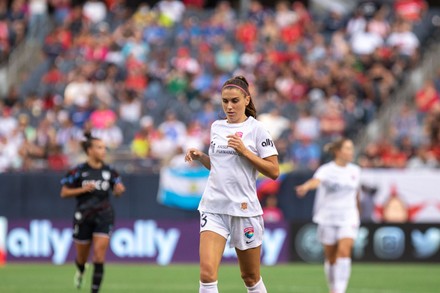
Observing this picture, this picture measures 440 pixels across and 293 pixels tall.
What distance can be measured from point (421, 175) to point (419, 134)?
126cm

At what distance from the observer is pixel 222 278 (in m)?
19.4

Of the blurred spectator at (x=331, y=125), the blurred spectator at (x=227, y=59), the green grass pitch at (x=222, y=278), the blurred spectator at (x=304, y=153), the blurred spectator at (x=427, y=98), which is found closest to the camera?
the green grass pitch at (x=222, y=278)

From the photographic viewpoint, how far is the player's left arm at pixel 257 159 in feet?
34.6

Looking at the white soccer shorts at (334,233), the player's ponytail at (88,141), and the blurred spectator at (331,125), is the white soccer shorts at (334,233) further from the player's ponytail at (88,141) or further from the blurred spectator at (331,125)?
the blurred spectator at (331,125)

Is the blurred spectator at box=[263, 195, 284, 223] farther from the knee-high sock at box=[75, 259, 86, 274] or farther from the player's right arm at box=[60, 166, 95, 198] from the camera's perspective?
the player's right arm at box=[60, 166, 95, 198]

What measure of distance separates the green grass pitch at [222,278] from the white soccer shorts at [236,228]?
6011mm

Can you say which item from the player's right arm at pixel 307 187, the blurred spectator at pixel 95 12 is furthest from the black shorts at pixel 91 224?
the blurred spectator at pixel 95 12

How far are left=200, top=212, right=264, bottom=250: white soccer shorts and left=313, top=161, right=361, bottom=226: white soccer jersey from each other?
15.8 ft

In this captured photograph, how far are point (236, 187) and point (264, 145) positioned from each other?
47cm

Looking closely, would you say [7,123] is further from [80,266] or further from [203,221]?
[203,221]

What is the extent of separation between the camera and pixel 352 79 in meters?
26.4

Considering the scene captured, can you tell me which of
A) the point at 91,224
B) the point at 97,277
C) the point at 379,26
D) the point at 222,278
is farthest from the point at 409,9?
the point at 97,277

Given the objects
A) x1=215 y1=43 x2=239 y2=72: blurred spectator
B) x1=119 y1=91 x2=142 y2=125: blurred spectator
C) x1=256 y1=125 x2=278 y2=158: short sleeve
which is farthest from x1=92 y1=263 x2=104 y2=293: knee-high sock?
x1=215 y1=43 x2=239 y2=72: blurred spectator

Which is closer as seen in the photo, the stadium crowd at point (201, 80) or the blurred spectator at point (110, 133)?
the stadium crowd at point (201, 80)
